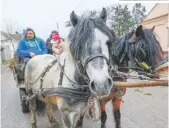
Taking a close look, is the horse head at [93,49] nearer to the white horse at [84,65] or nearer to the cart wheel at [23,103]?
the white horse at [84,65]

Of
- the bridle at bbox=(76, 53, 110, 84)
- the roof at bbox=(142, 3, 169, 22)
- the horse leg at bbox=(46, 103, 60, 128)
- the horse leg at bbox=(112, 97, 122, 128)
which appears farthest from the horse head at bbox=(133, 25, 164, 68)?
the roof at bbox=(142, 3, 169, 22)

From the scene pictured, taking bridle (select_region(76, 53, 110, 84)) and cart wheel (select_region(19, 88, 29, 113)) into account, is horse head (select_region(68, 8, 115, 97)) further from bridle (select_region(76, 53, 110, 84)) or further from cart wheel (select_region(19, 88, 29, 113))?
cart wheel (select_region(19, 88, 29, 113))

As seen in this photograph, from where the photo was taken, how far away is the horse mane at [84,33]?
2.72 metres

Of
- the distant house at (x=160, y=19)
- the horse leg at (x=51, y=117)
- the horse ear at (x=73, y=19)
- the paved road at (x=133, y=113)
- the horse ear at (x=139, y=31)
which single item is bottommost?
the paved road at (x=133, y=113)

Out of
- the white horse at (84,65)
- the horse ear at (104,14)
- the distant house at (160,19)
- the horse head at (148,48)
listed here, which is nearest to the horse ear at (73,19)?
the white horse at (84,65)

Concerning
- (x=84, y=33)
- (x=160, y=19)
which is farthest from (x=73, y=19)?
(x=160, y=19)

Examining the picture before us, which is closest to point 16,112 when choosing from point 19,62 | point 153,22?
point 19,62

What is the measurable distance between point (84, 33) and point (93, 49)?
23 centimetres

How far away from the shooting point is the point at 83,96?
3.13m

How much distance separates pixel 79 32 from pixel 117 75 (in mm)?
1103

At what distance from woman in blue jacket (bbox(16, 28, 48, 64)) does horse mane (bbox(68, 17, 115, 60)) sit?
2.64 metres

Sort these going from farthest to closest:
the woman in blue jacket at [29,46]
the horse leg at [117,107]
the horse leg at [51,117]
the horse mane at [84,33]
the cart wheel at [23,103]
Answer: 1. the cart wheel at [23,103]
2. the woman in blue jacket at [29,46]
3. the horse leg at [51,117]
4. the horse leg at [117,107]
5. the horse mane at [84,33]

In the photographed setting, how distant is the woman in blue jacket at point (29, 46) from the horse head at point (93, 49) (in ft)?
8.52

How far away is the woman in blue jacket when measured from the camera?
5.35m
